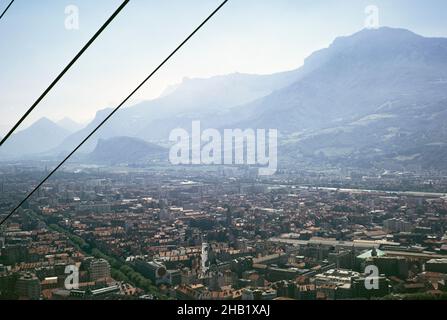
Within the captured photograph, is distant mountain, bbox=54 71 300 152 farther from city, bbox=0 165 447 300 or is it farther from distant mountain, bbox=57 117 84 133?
city, bbox=0 165 447 300

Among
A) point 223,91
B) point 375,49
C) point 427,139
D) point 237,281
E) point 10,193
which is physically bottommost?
point 237,281

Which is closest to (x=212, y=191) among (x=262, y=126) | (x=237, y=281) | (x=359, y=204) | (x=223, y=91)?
(x=359, y=204)

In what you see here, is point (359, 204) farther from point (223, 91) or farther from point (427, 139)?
point (223, 91)

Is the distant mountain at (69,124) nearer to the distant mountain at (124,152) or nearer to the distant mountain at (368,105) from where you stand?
the distant mountain at (368,105)

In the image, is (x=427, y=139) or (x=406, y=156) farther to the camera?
(x=427, y=139)

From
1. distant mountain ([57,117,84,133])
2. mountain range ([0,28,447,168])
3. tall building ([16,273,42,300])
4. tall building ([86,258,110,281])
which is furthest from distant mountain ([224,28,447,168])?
distant mountain ([57,117,84,133])
